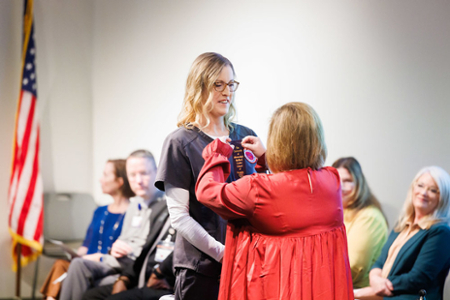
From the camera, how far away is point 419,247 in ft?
8.38

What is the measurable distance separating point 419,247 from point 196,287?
1.45 m

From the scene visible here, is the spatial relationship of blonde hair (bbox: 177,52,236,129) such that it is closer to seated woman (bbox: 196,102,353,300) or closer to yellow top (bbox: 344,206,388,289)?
seated woman (bbox: 196,102,353,300)

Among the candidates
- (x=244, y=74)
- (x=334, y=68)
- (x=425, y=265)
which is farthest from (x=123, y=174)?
(x=425, y=265)

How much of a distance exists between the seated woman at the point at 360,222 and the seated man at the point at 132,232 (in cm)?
142

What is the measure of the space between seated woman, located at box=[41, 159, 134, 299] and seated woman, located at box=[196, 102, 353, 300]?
254 centimetres

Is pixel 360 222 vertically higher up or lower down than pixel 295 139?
lower down

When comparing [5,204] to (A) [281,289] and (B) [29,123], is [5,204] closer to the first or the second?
(B) [29,123]

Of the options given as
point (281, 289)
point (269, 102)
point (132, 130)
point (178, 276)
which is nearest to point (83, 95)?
point (132, 130)

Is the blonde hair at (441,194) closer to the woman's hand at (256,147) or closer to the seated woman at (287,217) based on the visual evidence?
the seated woman at (287,217)

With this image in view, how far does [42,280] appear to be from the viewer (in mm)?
4672

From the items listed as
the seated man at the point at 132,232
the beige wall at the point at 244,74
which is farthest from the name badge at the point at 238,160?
the seated man at the point at 132,232

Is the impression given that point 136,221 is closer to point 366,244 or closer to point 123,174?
point 123,174

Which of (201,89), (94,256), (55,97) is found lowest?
(94,256)

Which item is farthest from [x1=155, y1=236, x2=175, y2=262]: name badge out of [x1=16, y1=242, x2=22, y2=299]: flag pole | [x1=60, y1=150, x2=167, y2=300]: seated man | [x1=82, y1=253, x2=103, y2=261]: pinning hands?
[x1=16, y1=242, x2=22, y2=299]: flag pole
